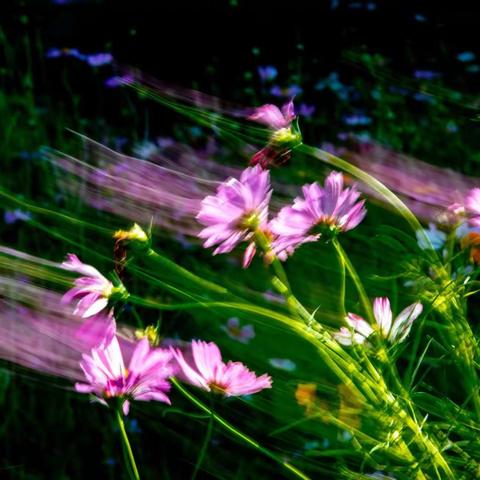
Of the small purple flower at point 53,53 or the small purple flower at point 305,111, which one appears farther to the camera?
the small purple flower at point 53,53

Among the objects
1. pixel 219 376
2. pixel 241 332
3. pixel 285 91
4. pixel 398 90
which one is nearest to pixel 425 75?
pixel 398 90

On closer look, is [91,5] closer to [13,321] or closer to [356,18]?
[356,18]

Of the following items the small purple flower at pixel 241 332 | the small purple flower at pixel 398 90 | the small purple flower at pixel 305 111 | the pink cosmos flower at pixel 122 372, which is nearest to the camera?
the pink cosmos flower at pixel 122 372

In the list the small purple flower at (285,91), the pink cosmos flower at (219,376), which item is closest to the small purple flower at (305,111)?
the small purple flower at (285,91)

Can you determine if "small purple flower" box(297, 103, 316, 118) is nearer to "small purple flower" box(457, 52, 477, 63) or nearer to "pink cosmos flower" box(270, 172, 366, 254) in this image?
"small purple flower" box(457, 52, 477, 63)

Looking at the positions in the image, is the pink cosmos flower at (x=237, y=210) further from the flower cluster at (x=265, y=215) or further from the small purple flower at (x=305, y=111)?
the small purple flower at (x=305, y=111)

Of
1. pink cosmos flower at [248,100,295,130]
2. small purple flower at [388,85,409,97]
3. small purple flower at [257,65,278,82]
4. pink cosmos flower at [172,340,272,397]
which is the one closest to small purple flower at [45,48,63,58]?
small purple flower at [257,65,278,82]

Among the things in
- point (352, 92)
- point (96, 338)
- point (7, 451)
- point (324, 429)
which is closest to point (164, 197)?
point (96, 338)
